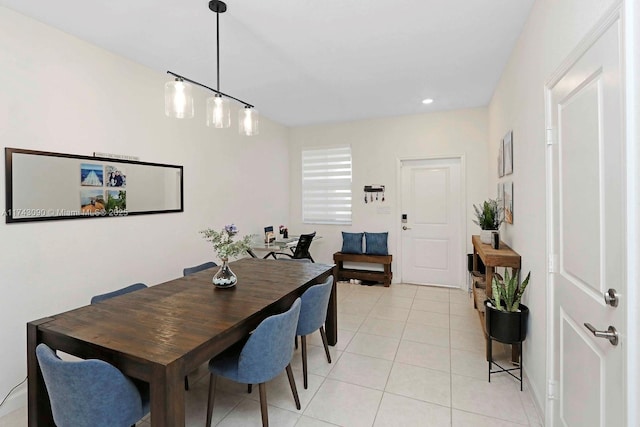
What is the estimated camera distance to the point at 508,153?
2896 mm

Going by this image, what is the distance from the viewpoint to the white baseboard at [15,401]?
210cm

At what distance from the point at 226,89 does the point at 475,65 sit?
2.83 m

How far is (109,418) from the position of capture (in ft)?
4.31

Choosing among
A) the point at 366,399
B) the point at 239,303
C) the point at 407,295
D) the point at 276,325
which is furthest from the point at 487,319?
the point at 407,295

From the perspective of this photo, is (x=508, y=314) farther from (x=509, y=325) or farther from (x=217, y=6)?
(x=217, y=6)

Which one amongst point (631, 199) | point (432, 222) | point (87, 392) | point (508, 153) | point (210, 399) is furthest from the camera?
point (432, 222)

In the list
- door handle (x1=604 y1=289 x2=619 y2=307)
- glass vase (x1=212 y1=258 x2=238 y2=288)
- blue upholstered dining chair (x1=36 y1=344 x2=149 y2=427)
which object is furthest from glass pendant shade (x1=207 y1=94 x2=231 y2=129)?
door handle (x1=604 y1=289 x2=619 y2=307)

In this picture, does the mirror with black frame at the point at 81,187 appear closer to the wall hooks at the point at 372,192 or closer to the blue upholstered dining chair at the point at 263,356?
the blue upholstered dining chair at the point at 263,356

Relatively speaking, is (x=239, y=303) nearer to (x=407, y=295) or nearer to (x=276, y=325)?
(x=276, y=325)

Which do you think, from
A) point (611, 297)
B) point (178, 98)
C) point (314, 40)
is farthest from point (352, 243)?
point (611, 297)

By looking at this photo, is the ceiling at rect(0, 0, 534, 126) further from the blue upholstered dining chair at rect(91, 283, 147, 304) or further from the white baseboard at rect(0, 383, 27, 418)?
the white baseboard at rect(0, 383, 27, 418)

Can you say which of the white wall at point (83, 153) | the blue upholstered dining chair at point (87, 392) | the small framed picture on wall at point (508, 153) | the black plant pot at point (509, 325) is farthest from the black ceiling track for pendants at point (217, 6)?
the black plant pot at point (509, 325)

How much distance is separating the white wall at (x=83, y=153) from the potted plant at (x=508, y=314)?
3.14 m

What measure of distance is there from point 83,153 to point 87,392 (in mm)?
2081
